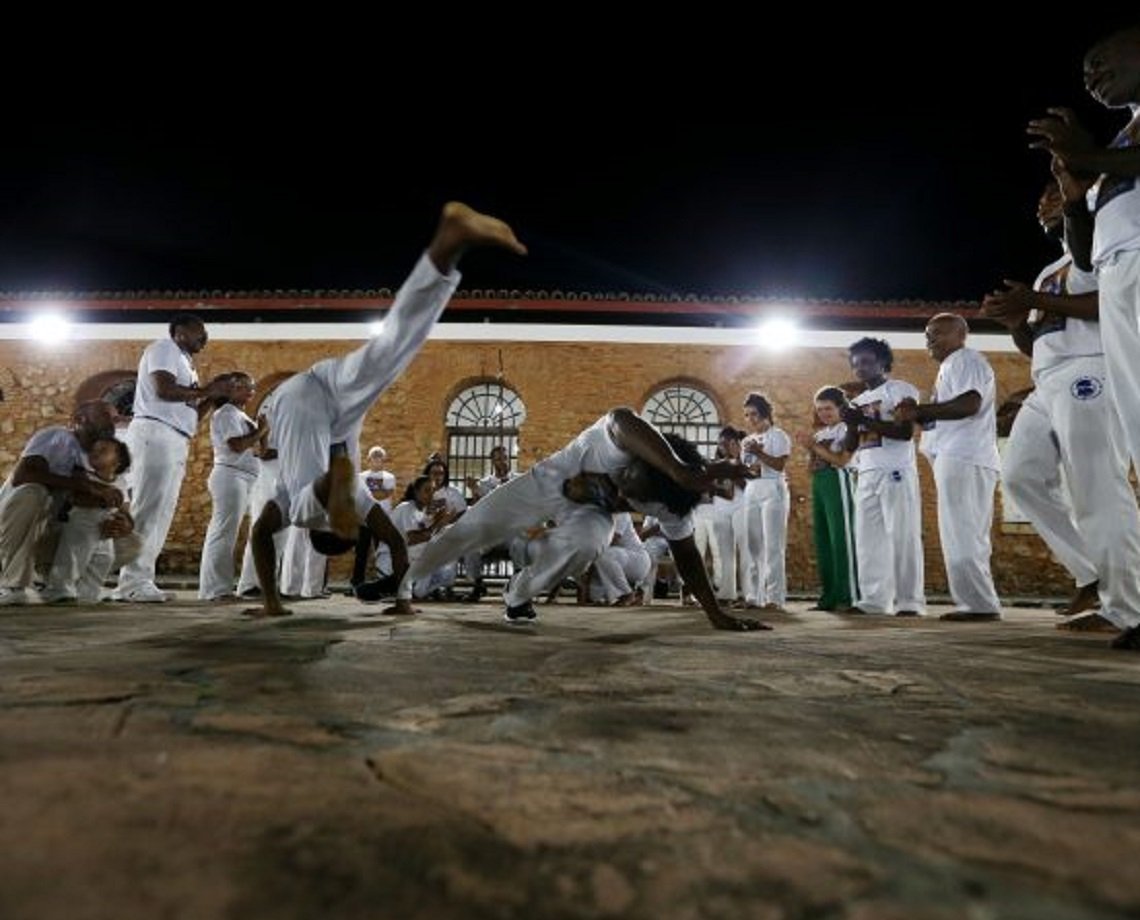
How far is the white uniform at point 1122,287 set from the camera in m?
2.47

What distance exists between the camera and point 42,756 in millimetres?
881

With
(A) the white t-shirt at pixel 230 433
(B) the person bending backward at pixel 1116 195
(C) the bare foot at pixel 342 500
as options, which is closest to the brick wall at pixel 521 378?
(A) the white t-shirt at pixel 230 433

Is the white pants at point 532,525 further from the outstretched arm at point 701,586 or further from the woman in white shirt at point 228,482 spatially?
the woman in white shirt at point 228,482

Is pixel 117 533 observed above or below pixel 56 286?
below

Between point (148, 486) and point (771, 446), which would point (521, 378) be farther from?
point (148, 486)

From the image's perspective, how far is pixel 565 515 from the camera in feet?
12.8

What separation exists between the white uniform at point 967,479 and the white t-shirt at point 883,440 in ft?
1.25

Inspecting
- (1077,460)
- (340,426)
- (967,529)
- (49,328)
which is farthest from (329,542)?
(49,328)

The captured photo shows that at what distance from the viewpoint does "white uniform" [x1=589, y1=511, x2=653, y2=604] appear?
665cm

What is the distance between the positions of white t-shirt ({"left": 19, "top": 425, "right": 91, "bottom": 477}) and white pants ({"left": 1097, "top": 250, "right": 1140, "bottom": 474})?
5375mm

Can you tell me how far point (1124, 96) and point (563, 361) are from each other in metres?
9.89

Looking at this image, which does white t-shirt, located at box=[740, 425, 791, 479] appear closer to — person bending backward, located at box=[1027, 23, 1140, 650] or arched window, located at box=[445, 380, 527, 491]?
person bending backward, located at box=[1027, 23, 1140, 650]

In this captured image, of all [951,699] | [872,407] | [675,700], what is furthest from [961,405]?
[675,700]

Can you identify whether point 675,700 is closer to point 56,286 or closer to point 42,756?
point 42,756
